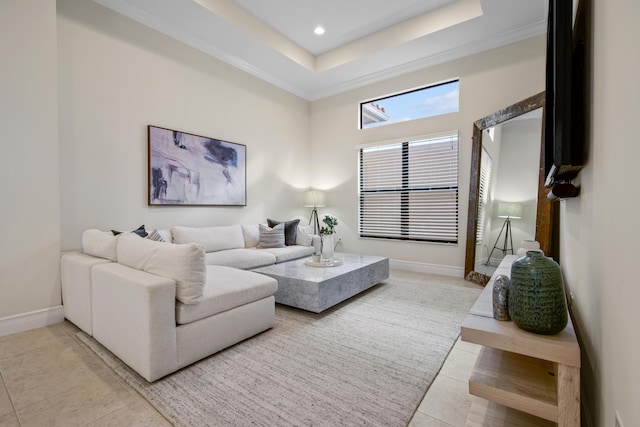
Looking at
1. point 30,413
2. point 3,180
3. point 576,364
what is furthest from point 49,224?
point 576,364

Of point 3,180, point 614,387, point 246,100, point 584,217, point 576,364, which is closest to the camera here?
point 614,387

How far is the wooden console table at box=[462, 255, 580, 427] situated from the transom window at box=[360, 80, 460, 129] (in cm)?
404

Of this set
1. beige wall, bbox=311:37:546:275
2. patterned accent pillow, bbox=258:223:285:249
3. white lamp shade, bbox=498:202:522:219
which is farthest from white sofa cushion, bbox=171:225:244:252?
white lamp shade, bbox=498:202:522:219

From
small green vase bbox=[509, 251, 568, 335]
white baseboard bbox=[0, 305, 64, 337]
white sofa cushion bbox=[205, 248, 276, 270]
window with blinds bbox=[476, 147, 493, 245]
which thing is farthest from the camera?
window with blinds bbox=[476, 147, 493, 245]

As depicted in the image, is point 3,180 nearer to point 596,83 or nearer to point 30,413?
point 30,413

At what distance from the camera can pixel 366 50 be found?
4.52m

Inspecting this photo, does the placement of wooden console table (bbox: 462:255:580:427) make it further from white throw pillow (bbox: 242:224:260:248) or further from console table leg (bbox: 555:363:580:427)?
white throw pillow (bbox: 242:224:260:248)

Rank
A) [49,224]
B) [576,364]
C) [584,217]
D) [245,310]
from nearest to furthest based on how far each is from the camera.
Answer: [576,364]
[584,217]
[245,310]
[49,224]

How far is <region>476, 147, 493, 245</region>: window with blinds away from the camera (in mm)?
3830

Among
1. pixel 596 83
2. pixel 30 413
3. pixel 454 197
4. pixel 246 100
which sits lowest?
pixel 30 413

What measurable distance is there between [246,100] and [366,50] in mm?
2066

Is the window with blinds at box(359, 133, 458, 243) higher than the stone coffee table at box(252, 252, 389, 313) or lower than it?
higher

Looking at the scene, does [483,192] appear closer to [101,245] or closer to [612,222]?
[612,222]

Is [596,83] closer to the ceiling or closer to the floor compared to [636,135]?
closer to the ceiling
